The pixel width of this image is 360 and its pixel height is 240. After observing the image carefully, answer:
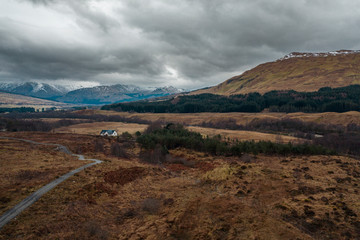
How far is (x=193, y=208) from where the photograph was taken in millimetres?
19594

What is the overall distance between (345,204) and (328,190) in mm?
5194

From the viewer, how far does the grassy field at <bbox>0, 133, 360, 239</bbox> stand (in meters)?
15.7

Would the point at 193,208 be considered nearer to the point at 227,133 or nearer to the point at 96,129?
the point at 227,133

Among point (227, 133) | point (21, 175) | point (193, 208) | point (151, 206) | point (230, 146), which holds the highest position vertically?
point (21, 175)

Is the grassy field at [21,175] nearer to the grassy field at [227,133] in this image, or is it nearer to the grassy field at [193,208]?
the grassy field at [193,208]

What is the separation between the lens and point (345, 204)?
2016 cm

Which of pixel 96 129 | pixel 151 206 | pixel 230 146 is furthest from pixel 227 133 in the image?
pixel 151 206

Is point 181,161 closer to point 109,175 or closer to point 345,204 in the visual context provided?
point 109,175

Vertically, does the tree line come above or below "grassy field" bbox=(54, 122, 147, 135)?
above

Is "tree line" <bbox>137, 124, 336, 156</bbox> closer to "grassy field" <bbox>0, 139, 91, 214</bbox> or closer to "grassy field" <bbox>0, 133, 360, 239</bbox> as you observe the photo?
"grassy field" <bbox>0, 133, 360, 239</bbox>

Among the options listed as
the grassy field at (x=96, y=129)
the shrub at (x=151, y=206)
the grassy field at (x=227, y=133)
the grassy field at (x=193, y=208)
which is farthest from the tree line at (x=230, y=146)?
the grassy field at (x=96, y=129)

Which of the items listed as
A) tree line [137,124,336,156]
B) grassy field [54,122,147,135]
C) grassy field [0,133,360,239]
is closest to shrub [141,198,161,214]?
grassy field [0,133,360,239]

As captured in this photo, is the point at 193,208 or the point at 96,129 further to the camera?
the point at 96,129

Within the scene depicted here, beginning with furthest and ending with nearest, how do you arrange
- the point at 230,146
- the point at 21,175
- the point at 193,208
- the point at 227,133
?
the point at 227,133 → the point at 230,146 → the point at 21,175 → the point at 193,208
